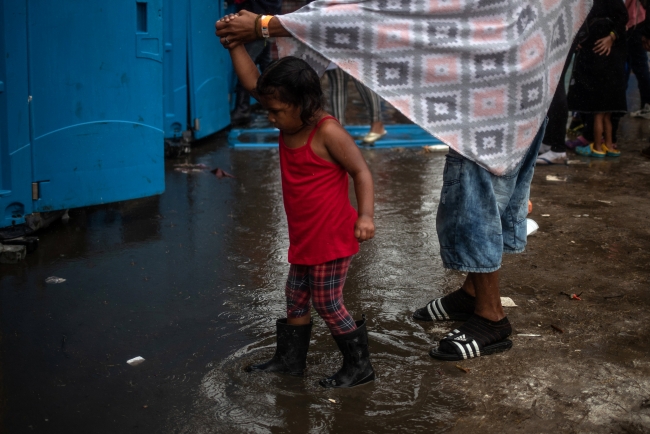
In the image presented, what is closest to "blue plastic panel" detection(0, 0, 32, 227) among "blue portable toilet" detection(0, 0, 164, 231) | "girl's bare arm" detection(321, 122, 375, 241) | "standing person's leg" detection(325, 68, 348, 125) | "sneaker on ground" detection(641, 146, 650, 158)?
"blue portable toilet" detection(0, 0, 164, 231)

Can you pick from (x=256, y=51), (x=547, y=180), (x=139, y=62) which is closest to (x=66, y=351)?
(x=139, y=62)

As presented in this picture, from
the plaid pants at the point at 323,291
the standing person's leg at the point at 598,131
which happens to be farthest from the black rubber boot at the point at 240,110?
the plaid pants at the point at 323,291

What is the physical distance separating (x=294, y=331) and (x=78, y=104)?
2.65 metres

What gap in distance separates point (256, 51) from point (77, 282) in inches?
185

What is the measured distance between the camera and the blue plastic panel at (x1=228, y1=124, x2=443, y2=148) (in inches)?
310

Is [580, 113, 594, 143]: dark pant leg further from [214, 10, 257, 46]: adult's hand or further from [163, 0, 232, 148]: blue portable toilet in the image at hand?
[214, 10, 257, 46]: adult's hand

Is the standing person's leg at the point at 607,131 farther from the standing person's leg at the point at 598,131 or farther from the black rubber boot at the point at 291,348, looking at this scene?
the black rubber boot at the point at 291,348

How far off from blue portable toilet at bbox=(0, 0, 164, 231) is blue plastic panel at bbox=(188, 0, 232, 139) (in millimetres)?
2122

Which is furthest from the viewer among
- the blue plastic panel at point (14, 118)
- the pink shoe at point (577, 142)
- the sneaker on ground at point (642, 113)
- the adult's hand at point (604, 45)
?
the sneaker on ground at point (642, 113)

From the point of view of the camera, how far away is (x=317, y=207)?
9.45ft

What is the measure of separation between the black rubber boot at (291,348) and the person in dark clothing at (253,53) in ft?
Answer: 15.1

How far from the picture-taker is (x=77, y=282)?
4.11 meters

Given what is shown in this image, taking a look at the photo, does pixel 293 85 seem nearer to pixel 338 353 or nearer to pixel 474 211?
pixel 474 211

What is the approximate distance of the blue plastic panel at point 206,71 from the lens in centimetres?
753
